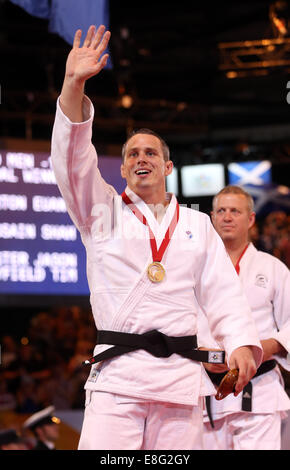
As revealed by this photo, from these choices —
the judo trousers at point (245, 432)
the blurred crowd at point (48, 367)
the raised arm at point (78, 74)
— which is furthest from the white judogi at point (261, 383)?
the blurred crowd at point (48, 367)

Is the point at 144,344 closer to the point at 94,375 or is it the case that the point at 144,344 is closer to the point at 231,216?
the point at 94,375

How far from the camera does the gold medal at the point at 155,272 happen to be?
238 cm

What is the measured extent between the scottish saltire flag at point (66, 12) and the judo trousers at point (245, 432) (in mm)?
2196

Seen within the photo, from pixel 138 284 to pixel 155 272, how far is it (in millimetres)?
76

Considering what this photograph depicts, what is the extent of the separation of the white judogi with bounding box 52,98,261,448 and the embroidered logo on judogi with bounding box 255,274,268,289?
38.9 inches

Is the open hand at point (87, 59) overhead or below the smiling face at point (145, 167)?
overhead

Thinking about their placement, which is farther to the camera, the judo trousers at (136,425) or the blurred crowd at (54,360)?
the blurred crowd at (54,360)

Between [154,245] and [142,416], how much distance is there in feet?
2.00

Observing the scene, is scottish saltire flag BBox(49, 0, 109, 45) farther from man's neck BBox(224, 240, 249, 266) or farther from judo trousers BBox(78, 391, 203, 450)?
judo trousers BBox(78, 391, 203, 450)

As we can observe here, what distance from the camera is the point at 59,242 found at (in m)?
7.66

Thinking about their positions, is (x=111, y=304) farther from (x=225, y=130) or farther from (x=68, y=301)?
(x=225, y=130)

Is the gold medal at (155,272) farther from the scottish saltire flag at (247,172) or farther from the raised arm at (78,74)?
the scottish saltire flag at (247,172)
